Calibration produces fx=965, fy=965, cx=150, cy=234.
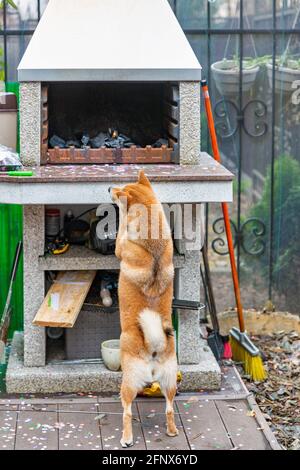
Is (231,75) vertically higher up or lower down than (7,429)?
higher up

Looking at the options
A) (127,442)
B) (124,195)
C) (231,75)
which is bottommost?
(127,442)

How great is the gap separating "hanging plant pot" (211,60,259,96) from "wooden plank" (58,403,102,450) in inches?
124

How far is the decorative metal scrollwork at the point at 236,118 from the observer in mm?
8617

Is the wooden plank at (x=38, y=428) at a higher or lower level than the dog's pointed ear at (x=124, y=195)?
lower

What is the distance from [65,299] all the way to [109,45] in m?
1.95

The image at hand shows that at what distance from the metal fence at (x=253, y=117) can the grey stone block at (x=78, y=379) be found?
1695mm

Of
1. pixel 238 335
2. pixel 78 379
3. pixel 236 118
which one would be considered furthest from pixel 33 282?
pixel 236 118

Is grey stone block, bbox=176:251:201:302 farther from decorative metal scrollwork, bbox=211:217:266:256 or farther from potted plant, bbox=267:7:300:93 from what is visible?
potted plant, bbox=267:7:300:93

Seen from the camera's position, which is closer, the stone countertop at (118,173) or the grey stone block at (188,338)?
the stone countertop at (118,173)

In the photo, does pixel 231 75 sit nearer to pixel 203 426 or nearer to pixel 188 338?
pixel 188 338

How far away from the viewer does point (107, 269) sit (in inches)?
291

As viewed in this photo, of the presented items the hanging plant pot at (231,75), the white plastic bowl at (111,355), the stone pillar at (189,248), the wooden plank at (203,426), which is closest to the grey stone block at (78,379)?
the white plastic bowl at (111,355)

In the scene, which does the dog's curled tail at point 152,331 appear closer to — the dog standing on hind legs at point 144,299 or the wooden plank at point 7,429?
the dog standing on hind legs at point 144,299

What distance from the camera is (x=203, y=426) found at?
21.9 feet
